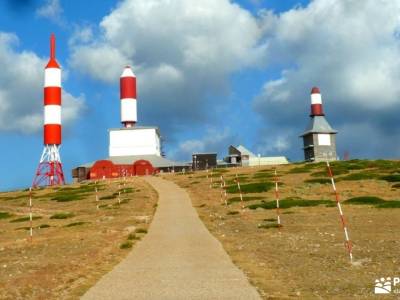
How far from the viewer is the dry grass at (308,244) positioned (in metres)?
12.4

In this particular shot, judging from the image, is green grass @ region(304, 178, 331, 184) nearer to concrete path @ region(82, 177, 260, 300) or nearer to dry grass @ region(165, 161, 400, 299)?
dry grass @ region(165, 161, 400, 299)

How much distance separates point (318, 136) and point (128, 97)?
36.1 m

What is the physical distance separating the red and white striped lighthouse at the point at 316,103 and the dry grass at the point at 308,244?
6420 centimetres

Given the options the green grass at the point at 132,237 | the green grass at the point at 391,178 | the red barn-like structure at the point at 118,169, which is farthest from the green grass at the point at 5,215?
the red barn-like structure at the point at 118,169

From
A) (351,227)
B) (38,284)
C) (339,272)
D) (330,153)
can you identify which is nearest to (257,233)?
(351,227)

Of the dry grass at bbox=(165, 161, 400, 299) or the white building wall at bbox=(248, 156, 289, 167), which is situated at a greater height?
the white building wall at bbox=(248, 156, 289, 167)

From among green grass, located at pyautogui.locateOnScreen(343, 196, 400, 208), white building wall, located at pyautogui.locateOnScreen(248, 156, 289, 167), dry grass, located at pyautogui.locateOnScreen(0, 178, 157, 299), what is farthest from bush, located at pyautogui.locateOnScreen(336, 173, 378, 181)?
white building wall, located at pyautogui.locateOnScreen(248, 156, 289, 167)

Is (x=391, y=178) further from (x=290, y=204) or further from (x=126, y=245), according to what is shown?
(x=126, y=245)

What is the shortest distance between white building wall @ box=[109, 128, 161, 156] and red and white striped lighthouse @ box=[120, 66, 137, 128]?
2195 mm

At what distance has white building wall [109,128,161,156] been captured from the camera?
10075 centimetres

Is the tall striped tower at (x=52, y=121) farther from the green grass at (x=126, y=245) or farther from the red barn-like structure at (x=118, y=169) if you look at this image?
the green grass at (x=126, y=245)

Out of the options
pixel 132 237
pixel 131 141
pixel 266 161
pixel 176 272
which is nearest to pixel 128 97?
pixel 131 141

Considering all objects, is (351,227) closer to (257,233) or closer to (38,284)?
(257,233)

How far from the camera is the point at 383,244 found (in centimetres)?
1912
